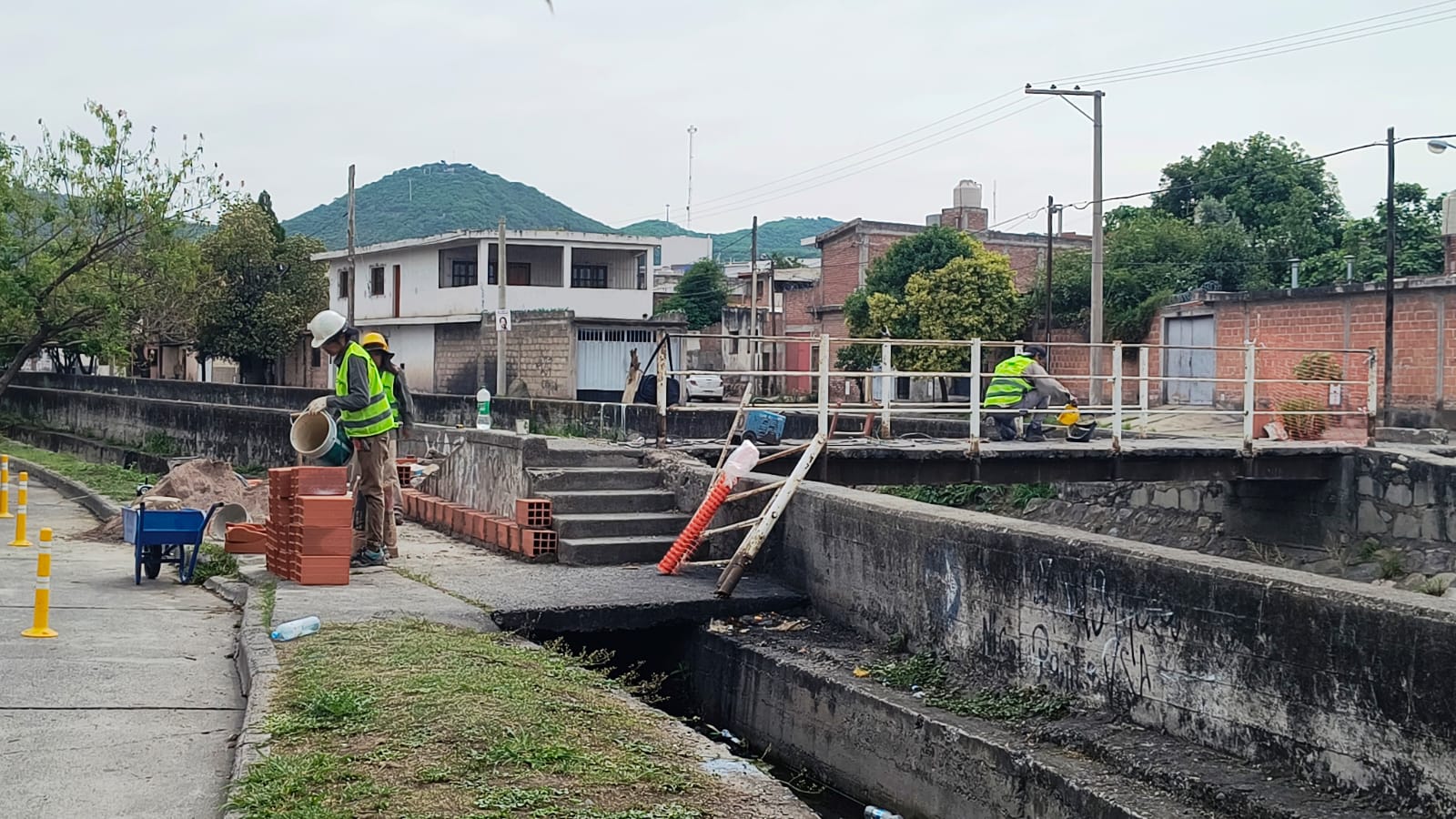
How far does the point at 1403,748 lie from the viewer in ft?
17.1

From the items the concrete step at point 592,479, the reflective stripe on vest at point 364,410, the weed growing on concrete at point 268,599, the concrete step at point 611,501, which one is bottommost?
the weed growing on concrete at point 268,599

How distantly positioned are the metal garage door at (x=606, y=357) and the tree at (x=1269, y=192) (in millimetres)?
16207

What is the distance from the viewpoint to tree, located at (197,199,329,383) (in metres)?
45.0

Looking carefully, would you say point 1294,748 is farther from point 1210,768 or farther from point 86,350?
point 86,350

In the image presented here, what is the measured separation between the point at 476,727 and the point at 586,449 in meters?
6.85

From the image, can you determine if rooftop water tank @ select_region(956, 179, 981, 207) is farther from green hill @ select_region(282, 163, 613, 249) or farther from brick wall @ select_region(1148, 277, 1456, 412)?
green hill @ select_region(282, 163, 613, 249)

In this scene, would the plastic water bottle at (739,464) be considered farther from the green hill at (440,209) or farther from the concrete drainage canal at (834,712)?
the green hill at (440,209)

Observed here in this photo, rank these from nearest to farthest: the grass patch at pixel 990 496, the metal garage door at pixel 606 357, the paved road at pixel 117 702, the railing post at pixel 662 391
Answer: the paved road at pixel 117 702 → the railing post at pixel 662 391 → the grass patch at pixel 990 496 → the metal garage door at pixel 606 357

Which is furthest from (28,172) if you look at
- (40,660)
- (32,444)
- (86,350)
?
(40,660)

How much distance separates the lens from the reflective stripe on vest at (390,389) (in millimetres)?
10375

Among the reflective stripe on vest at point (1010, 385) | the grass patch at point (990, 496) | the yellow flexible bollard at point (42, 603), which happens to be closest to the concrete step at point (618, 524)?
the yellow flexible bollard at point (42, 603)

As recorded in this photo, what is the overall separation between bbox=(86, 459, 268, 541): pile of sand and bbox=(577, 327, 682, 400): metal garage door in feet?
80.3

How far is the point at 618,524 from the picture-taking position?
1111cm

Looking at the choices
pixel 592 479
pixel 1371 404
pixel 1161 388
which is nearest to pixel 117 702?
pixel 592 479
